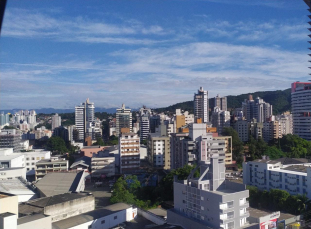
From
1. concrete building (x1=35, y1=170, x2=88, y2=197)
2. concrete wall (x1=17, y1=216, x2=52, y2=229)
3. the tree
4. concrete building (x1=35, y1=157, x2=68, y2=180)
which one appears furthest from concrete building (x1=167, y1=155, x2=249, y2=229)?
the tree

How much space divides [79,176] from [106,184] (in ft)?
5.85

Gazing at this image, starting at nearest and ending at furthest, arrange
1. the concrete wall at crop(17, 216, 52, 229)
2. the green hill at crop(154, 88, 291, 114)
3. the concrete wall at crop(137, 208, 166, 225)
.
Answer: the concrete wall at crop(17, 216, 52, 229), the concrete wall at crop(137, 208, 166, 225), the green hill at crop(154, 88, 291, 114)

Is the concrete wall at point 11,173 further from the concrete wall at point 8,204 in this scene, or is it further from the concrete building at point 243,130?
the concrete building at point 243,130

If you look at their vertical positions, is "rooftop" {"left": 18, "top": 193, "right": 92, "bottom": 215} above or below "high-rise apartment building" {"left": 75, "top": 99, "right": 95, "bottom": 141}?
below

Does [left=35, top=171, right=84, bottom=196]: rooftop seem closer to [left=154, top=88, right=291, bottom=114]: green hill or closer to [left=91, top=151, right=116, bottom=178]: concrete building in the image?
[left=91, top=151, right=116, bottom=178]: concrete building

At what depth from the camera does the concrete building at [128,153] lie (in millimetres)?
13086

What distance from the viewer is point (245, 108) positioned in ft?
90.5

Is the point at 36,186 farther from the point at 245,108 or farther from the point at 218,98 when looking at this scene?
the point at 218,98

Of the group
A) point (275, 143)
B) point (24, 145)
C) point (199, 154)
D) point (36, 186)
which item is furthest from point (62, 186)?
Result: point (275, 143)

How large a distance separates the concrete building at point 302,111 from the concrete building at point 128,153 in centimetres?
1184

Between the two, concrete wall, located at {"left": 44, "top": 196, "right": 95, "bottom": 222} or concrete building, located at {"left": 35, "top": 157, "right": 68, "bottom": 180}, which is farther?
concrete building, located at {"left": 35, "top": 157, "right": 68, "bottom": 180}

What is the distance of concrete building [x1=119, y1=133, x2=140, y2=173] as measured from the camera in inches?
515

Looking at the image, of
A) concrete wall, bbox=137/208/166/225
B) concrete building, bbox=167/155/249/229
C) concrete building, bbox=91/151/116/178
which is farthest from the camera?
concrete building, bbox=91/151/116/178

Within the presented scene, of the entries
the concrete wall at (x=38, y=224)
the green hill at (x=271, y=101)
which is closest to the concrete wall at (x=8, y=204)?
the concrete wall at (x=38, y=224)
